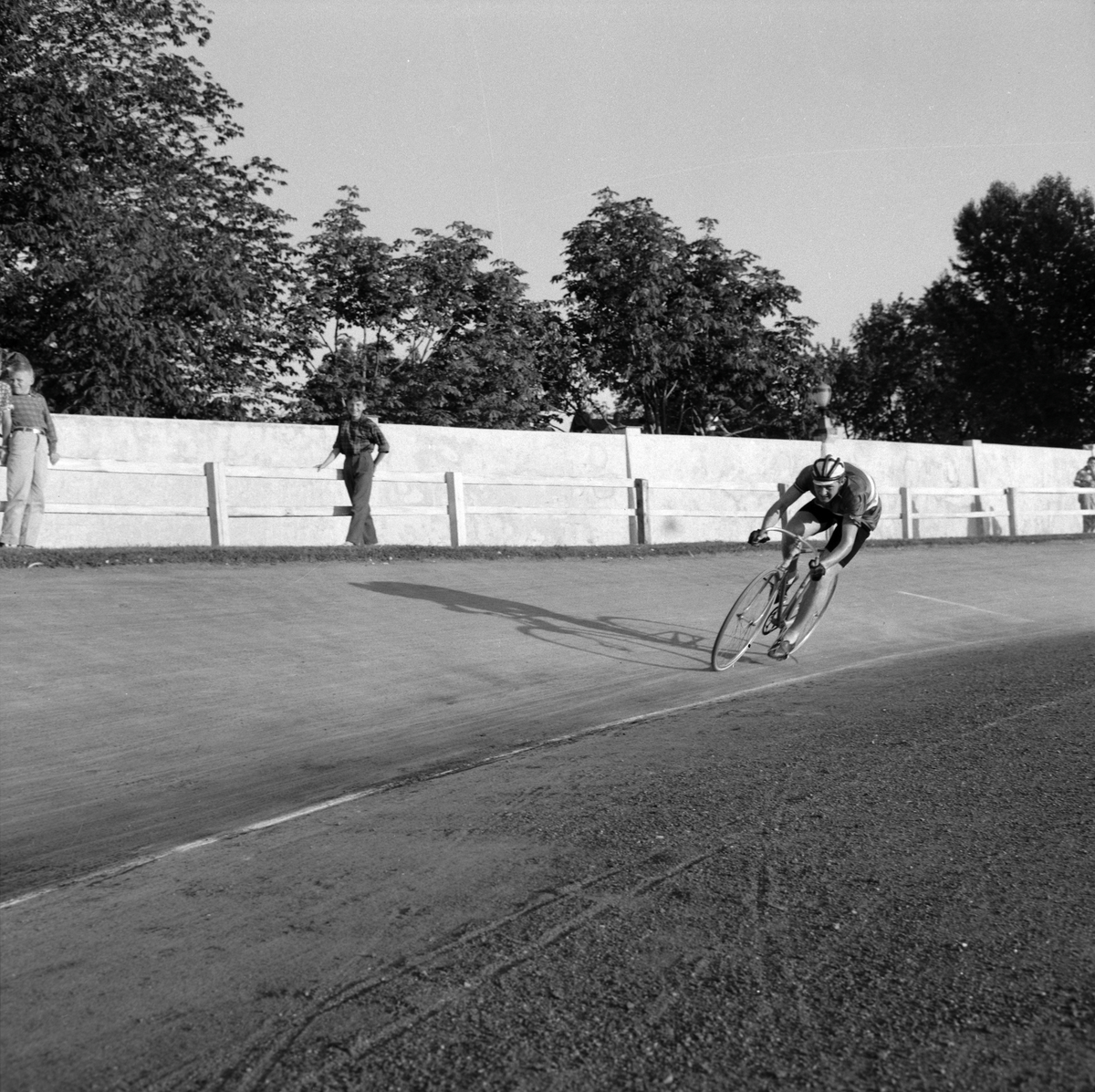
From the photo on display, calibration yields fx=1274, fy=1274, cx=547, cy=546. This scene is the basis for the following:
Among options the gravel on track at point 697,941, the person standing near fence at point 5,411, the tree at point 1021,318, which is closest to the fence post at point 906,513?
the person standing near fence at point 5,411

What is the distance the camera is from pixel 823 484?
418 inches

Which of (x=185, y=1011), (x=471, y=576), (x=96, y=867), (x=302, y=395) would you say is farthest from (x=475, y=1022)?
(x=302, y=395)

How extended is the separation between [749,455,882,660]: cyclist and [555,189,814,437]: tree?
28552mm

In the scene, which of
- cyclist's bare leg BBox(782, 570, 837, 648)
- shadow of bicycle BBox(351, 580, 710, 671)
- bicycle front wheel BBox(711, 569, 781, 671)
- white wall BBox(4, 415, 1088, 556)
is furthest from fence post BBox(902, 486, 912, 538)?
bicycle front wheel BBox(711, 569, 781, 671)

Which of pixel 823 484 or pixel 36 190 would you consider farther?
pixel 36 190

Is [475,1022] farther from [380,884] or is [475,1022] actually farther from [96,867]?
[96,867]

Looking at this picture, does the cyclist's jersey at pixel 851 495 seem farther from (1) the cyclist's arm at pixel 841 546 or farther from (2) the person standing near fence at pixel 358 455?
(2) the person standing near fence at pixel 358 455

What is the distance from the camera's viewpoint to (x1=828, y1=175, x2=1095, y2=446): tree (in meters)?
58.1

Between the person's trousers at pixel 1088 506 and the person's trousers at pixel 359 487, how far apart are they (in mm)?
22682

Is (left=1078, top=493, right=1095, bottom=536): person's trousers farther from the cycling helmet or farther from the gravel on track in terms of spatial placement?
the gravel on track

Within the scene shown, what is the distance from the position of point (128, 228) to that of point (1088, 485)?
23.1 metres

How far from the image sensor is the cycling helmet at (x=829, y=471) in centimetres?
1059

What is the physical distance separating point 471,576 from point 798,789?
9.23m

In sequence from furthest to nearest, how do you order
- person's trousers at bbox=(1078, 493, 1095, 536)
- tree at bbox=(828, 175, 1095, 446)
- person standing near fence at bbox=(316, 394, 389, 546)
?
1. tree at bbox=(828, 175, 1095, 446)
2. person's trousers at bbox=(1078, 493, 1095, 536)
3. person standing near fence at bbox=(316, 394, 389, 546)
